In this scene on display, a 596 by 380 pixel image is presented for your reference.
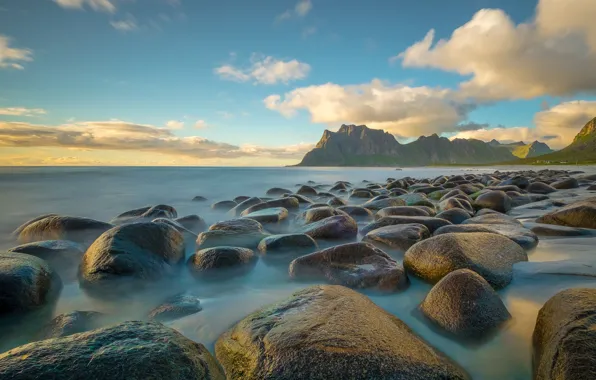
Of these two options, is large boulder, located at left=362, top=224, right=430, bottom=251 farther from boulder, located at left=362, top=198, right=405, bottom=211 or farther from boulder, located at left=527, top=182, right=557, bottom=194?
boulder, located at left=527, top=182, right=557, bottom=194

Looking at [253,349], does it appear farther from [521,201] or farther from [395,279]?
[521,201]

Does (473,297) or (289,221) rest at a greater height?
(473,297)

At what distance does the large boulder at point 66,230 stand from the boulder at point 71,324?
3076mm

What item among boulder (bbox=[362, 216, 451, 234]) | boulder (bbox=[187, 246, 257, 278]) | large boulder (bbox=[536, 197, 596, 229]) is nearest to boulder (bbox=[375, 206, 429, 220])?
boulder (bbox=[362, 216, 451, 234])

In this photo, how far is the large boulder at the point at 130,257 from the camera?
3.41m

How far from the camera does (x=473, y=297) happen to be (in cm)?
224

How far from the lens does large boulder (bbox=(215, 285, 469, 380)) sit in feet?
5.23

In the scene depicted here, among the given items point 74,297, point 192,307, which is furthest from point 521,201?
point 74,297

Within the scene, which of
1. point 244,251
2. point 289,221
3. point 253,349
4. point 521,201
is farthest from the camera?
point 521,201

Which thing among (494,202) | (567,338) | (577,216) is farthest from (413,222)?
(494,202)

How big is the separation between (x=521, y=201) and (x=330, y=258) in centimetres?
797

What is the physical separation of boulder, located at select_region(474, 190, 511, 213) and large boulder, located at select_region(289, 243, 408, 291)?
5.95 metres

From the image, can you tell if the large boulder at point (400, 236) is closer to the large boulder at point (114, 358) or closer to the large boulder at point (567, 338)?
the large boulder at point (567, 338)

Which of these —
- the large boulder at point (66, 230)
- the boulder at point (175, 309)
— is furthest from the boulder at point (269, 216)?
the boulder at point (175, 309)
